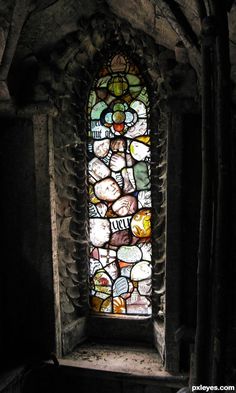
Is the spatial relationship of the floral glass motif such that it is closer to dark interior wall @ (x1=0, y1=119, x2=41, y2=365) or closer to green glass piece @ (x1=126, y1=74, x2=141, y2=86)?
green glass piece @ (x1=126, y1=74, x2=141, y2=86)

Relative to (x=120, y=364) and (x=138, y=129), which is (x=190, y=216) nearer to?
(x=138, y=129)

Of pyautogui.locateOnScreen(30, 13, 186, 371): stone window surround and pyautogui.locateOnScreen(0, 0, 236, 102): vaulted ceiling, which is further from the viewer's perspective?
pyautogui.locateOnScreen(30, 13, 186, 371): stone window surround

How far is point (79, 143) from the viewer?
330cm

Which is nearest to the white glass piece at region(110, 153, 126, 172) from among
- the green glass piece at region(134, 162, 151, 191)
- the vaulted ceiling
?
the green glass piece at region(134, 162, 151, 191)

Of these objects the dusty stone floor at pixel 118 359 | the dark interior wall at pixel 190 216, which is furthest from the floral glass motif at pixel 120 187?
the dark interior wall at pixel 190 216

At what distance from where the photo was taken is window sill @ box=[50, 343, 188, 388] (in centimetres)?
287

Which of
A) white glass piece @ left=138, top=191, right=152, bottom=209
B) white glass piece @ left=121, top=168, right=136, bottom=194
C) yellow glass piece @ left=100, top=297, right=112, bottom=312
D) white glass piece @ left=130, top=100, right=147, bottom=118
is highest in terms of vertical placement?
white glass piece @ left=130, top=100, right=147, bottom=118

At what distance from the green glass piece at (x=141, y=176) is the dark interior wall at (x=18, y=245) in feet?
2.84

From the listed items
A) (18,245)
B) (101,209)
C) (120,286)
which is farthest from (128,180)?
(18,245)

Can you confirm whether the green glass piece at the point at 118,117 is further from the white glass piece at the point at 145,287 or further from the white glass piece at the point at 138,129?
the white glass piece at the point at 145,287

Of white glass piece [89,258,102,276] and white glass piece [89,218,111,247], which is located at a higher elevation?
white glass piece [89,218,111,247]

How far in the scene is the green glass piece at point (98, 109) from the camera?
10.9 ft

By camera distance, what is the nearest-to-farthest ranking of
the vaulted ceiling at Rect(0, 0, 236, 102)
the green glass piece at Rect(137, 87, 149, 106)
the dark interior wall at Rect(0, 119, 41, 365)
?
the vaulted ceiling at Rect(0, 0, 236, 102), the dark interior wall at Rect(0, 119, 41, 365), the green glass piece at Rect(137, 87, 149, 106)

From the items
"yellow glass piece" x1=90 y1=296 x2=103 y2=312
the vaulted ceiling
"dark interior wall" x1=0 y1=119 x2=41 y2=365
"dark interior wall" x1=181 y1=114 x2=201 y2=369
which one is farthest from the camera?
"yellow glass piece" x1=90 y1=296 x2=103 y2=312
